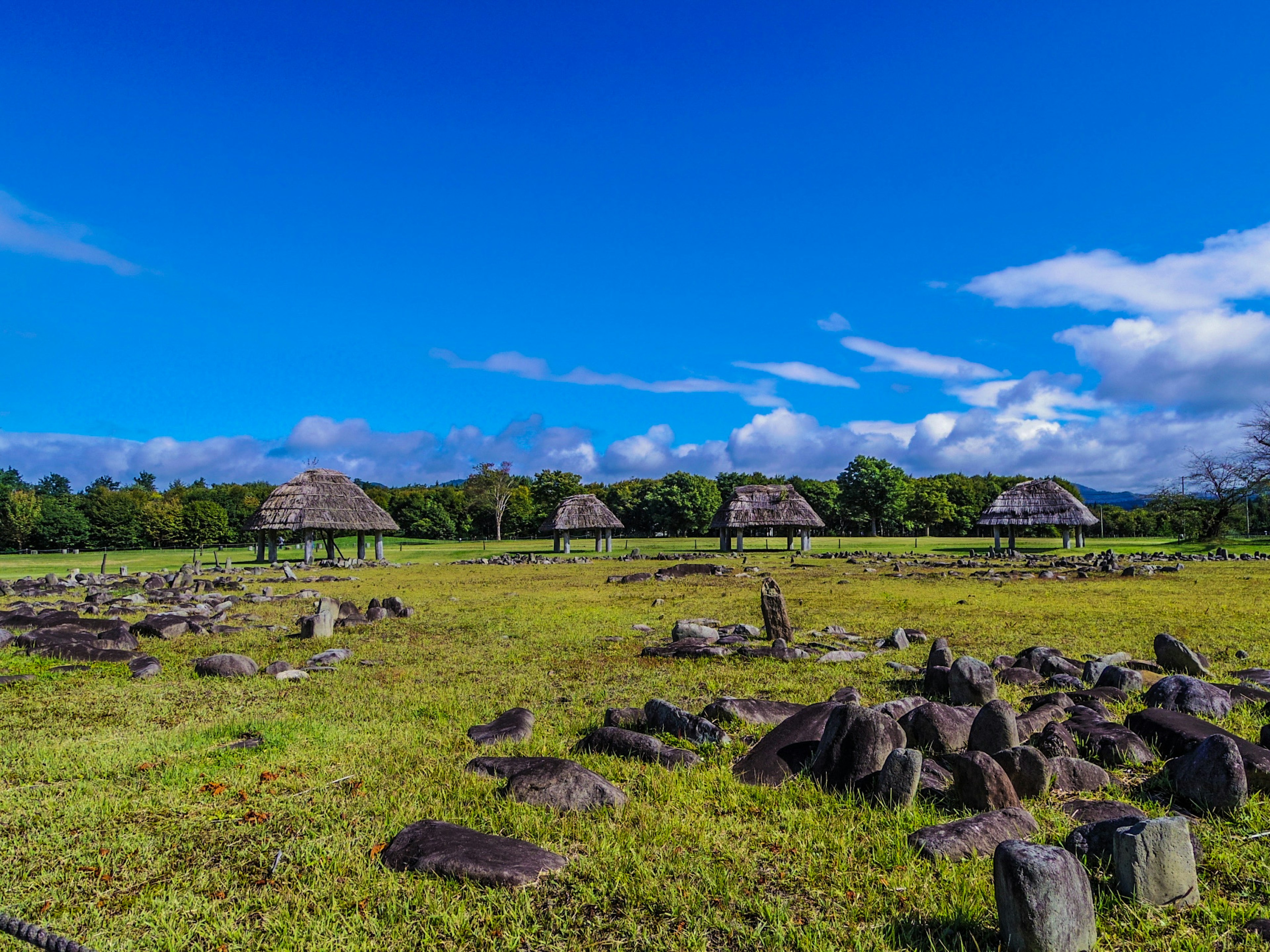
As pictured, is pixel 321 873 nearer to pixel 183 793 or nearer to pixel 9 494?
pixel 183 793

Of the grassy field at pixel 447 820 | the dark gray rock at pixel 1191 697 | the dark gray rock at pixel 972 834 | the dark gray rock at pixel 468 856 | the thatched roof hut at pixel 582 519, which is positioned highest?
the thatched roof hut at pixel 582 519

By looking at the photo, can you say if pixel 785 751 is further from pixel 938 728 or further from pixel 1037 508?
pixel 1037 508

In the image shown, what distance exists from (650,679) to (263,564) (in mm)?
40556

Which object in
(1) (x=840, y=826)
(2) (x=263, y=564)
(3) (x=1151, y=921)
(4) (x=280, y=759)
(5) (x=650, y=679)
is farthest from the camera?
(2) (x=263, y=564)

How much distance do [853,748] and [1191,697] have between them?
4.03 meters

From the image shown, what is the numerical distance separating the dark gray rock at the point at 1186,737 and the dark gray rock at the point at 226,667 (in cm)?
988

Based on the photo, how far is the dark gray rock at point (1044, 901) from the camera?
309 centimetres

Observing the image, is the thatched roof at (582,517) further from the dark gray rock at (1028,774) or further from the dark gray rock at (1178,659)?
the dark gray rock at (1028,774)

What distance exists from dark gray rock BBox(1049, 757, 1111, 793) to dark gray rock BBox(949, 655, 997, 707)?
206cm

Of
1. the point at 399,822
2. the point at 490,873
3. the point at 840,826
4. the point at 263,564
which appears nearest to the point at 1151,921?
the point at 840,826

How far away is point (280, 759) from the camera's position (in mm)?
6094

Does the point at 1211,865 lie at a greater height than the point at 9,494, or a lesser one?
lesser

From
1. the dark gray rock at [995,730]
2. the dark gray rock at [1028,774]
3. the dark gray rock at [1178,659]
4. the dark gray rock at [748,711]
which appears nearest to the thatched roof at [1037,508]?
the dark gray rock at [1178,659]

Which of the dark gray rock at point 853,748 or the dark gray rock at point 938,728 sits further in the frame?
the dark gray rock at point 938,728
